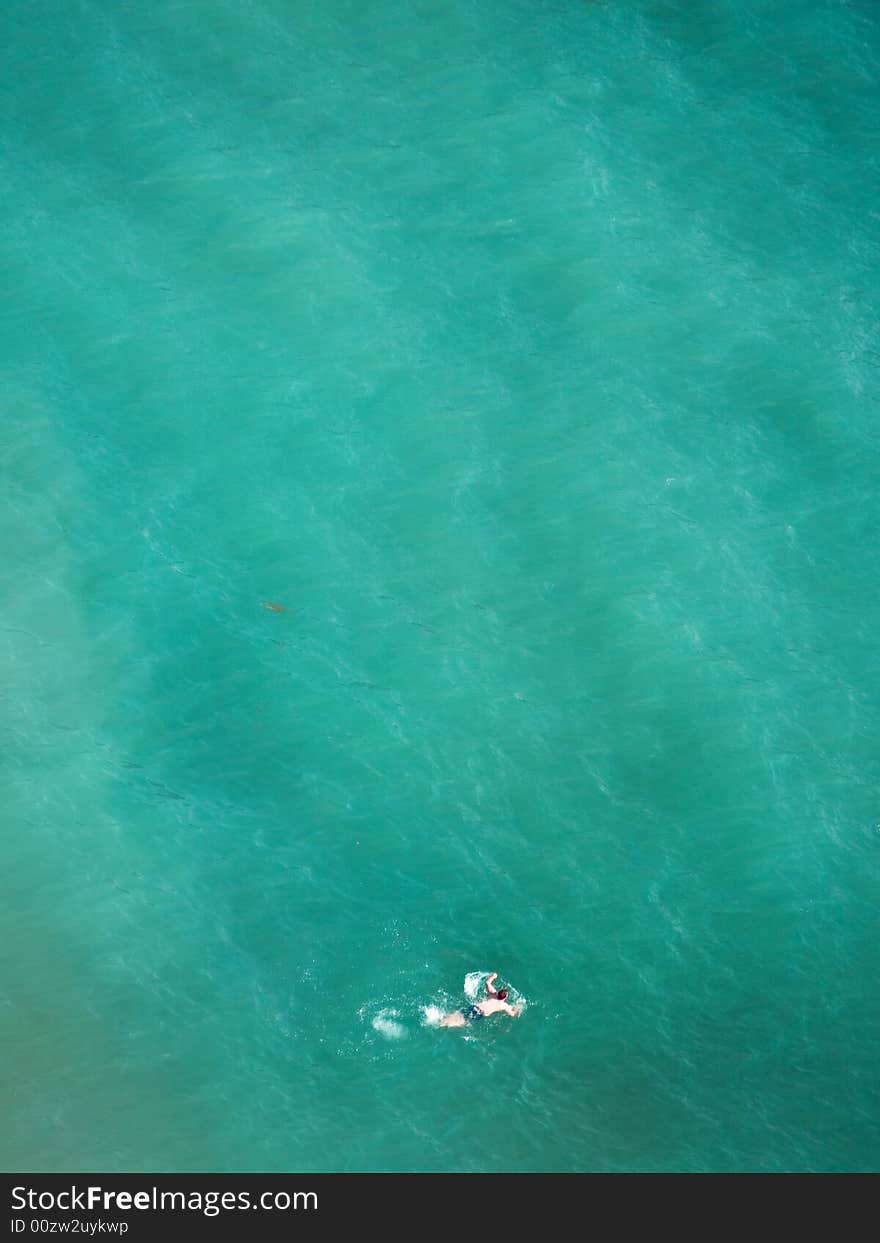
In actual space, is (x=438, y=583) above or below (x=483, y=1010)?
above

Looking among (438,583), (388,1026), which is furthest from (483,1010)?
(438,583)

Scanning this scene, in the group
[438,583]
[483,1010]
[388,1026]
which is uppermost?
[438,583]

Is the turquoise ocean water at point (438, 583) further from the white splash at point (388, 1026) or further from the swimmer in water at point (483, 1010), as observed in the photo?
the swimmer in water at point (483, 1010)

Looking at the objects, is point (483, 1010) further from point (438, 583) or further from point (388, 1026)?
point (438, 583)

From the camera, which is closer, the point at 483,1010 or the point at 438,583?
the point at 483,1010

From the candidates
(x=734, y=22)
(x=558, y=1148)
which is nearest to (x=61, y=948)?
(x=558, y=1148)

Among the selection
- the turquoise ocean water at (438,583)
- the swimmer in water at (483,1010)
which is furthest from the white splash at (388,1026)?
the swimmer in water at (483,1010)
